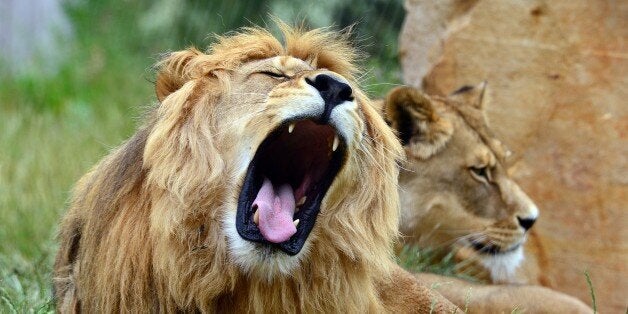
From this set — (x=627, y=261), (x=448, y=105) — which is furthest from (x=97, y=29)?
(x=627, y=261)

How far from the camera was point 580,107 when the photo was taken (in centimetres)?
566

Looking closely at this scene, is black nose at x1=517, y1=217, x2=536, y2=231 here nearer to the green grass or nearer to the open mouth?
the green grass

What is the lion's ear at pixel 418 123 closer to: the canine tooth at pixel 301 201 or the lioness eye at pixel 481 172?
the lioness eye at pixel 481 172

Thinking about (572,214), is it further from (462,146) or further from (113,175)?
(113,175)

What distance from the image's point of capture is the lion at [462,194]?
545 centimetres

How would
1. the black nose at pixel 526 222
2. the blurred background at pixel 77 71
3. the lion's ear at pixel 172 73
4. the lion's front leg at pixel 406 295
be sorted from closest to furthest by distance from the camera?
the lion's ear at pixel 172 73 < the lion's front leg at pixel 406 295 < the black nose at pixel 526 222 < the blurred background at pixel 77 71

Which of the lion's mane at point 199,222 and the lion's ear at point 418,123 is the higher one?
the lion's mane at point 199,222

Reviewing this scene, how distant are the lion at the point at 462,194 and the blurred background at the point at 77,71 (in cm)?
96

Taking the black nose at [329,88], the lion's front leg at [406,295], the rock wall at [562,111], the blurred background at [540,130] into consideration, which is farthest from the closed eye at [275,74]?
the rock wall at [562,111]

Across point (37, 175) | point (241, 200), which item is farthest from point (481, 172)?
point (37, 175)

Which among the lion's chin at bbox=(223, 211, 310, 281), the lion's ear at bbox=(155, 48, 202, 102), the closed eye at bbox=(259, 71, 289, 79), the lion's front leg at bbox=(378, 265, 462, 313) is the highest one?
the lion's ear at bbox=(155, 48, 202, 102)

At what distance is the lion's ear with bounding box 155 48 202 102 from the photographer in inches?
134

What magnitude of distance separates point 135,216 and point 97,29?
24.3 feet

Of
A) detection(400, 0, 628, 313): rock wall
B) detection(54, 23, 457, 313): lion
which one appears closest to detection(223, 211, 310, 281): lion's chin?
detection(54, 23, 457, 313): lion
